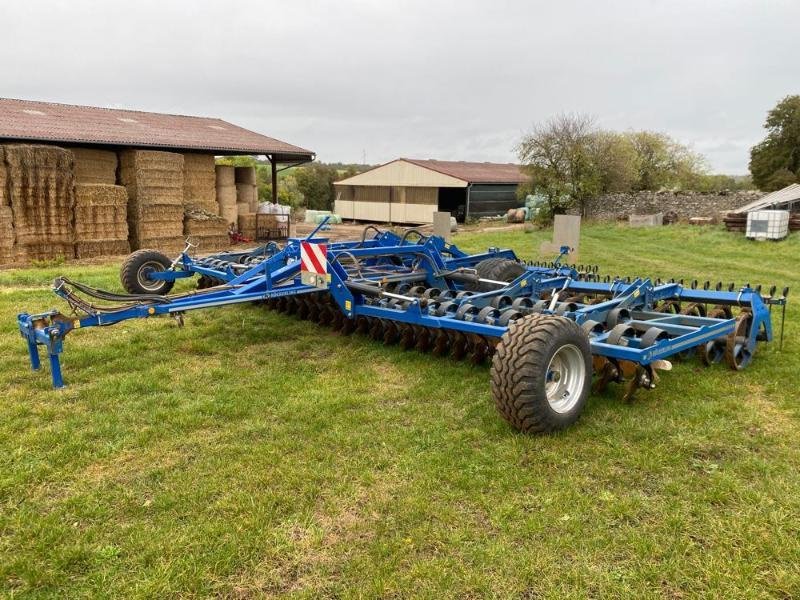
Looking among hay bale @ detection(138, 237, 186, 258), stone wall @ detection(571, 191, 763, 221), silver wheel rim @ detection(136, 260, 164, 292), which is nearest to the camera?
silver wheel rim @ detection(136, 260, 164, 292)

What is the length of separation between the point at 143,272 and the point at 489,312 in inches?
182

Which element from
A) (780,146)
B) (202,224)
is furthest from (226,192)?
(780,146)

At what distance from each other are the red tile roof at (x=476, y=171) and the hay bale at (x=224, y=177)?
13138mm

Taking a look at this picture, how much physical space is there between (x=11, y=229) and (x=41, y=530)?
12.4m

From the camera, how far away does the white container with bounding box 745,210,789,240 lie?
55.6ft

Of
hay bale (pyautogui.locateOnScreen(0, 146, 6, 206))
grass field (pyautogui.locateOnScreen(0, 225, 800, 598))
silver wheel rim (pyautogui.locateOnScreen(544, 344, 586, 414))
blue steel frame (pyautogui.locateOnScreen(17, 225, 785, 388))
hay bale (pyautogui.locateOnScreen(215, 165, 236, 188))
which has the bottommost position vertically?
grass field (pyautogui.locateOnScreen(0, 225, 800, 598))

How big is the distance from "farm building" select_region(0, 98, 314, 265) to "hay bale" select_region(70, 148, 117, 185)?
0.08 feet

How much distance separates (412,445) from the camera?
3.97 metres

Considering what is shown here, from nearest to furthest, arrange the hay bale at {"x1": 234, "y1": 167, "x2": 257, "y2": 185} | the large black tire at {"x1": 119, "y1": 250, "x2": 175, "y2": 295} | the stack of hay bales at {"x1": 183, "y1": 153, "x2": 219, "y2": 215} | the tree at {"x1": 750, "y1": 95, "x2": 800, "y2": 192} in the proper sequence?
the large black tire at {"x1": 119, "y1": 250, "x2": 175, "y2": 295} < the stack of hay bales at {"x1": 183, "y1": 153, "x2": 219, "y2": 215} < the hay bale at {"x1": 234, "y1": 167, "x2": 257, "y2": 185} < the tree at {"x1": 750, "y1": 95, "x2": 800, "y2": 192}

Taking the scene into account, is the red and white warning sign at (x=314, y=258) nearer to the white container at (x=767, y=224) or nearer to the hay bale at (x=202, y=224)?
the hay bale at (x=202, y=224)

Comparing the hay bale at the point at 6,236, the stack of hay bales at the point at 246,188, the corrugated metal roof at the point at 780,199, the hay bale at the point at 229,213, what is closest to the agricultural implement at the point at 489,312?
the hay bale at the point at 6,236

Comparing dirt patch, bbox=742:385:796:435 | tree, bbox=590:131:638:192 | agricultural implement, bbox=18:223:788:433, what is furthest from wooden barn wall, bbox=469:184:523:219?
dirt patch, bbox=742:385:796:435

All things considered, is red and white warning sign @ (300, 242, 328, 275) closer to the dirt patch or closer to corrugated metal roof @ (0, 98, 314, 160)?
the dirt patch

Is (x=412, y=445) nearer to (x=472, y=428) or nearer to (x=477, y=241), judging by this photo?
(x=472, y=428)
